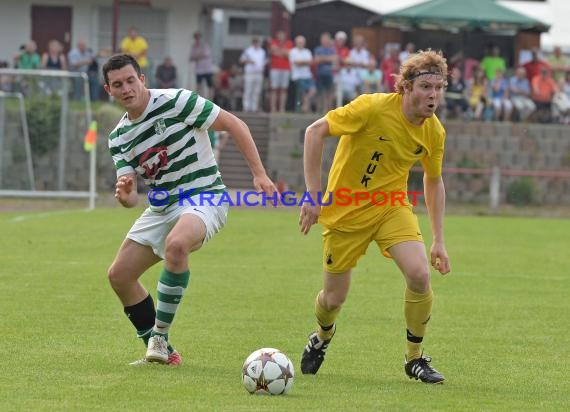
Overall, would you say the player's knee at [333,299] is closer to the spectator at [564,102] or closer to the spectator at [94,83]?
the spectator at [94,83]

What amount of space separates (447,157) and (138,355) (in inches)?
859

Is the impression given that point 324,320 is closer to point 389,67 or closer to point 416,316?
point 416,316

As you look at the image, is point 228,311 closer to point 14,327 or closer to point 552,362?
point 14,327

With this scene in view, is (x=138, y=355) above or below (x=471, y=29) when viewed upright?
below

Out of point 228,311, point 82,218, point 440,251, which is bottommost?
point 82,218

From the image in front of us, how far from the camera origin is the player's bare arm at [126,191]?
7742 millimetres

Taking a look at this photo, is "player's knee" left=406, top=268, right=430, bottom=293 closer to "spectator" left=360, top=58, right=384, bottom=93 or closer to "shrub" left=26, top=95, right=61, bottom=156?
"shrub" left=26, top=95, right=61, bottom=156

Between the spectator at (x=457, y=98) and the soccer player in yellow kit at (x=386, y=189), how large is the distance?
21.7 meters

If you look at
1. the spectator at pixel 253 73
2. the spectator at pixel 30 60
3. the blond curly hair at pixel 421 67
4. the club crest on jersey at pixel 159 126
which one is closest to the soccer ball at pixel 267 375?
the club crest on jersey at pixel 159 126

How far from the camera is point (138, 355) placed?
8406 millimetres

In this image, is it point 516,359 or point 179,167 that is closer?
point 179,167

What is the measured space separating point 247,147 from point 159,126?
0.60m

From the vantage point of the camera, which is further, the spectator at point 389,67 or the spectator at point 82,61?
the spectator at point 82,61

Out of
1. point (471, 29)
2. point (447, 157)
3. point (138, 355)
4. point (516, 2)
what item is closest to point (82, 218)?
point (447, 157)
